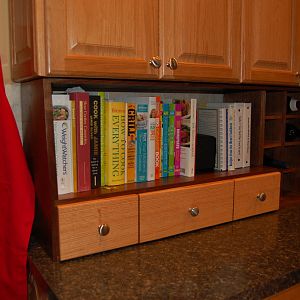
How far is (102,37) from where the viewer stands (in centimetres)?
88

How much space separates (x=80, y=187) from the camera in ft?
3.21

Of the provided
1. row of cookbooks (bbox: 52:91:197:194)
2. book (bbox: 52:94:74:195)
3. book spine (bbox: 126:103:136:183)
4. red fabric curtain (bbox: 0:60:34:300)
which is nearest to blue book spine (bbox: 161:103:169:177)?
row of cookbooks (bbox: 52:91:197:194)

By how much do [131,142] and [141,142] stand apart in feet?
0.13

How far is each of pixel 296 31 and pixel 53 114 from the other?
3.19ft

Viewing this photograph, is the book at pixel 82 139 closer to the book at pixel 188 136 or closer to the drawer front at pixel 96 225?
the drawer front at pixel 96 225

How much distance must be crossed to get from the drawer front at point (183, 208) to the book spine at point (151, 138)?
0.11 metres

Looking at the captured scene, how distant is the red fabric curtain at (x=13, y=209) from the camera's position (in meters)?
0.92

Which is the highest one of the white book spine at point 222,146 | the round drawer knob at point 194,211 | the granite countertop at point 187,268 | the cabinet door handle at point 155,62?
the cabinet door handle at point 155,62

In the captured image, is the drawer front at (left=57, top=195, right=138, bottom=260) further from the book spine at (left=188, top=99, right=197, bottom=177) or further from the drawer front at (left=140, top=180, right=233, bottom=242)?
the book spine at (left=188, top=99, right=197, bottom=177)

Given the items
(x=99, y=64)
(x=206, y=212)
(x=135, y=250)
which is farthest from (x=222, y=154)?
(x=99, y=64)

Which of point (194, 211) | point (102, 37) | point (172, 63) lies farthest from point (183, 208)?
point (102, 37)

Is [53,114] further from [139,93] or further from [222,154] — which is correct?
[222,154]

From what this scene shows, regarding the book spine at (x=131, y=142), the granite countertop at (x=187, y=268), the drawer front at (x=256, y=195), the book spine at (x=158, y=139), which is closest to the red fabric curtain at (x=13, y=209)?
the granite countertop at (x=187, y=268)

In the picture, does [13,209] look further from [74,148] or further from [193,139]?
[193,139]
